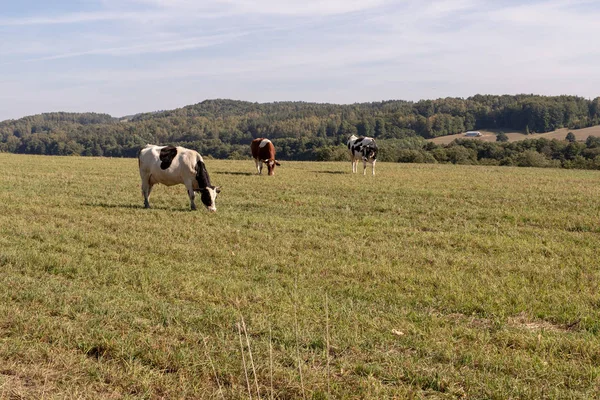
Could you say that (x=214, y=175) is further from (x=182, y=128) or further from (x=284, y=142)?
(x=182, y=128)

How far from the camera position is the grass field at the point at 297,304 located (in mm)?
4645

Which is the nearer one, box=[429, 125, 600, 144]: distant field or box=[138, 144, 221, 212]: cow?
box=[138, 144, 221, 212]: cow

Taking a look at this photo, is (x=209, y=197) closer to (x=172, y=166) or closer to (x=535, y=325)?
(x=172, y=166)

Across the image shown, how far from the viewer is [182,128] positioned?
128 m

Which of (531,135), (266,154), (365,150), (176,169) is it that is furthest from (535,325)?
(531,135)

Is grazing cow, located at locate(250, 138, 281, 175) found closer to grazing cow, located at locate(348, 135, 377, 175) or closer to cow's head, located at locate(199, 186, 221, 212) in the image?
grazing cow, located at locate(348, 135, 377, 175)

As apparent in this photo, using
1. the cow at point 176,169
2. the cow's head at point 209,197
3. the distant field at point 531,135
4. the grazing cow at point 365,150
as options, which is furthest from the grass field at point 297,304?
the distant field at point 531,135

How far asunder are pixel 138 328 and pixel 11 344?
4.08 feet

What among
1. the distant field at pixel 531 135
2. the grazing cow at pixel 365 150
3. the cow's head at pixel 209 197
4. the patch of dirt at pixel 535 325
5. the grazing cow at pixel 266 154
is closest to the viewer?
the patch of dirt at pixel 535 325

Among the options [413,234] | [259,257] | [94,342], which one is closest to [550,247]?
[413,234]

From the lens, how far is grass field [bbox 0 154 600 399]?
464 cm

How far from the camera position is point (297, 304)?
6738 millimetres

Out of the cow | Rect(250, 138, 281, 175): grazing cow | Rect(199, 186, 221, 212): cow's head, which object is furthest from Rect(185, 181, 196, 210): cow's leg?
Answer: Rect(250, 138, 281, 175): grazing cow

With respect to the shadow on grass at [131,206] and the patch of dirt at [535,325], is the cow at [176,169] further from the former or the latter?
the patch of dirt at [535,325]
